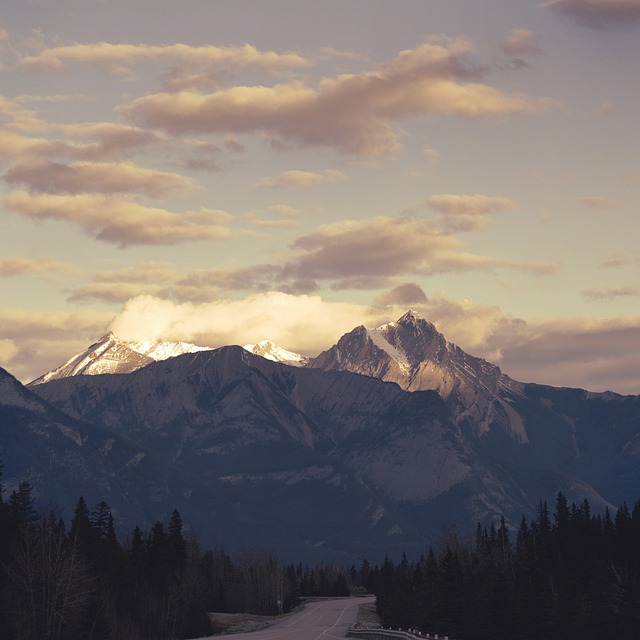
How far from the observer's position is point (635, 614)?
137000 mm

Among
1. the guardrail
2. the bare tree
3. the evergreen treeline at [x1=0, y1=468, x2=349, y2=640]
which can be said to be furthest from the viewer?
the evergreen treeline at [x1=0, y1=468, x2=349, y2=640]

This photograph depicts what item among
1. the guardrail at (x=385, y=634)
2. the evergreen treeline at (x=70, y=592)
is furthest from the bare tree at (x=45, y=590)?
the guardrail at (x=385, y=634)

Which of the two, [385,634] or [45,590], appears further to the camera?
[385,634]

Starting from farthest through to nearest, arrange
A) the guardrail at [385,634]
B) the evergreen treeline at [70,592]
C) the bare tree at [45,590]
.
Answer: the evergreen treeline at [70,592], the bare tree at [45,590], the guardrail at [385,634]

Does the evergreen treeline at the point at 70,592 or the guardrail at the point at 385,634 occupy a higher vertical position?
the evergreen treeline at the point at 70,592

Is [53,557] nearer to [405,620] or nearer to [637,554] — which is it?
[405,620]

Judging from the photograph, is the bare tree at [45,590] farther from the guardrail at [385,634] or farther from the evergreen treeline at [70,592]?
the guardrail at [385,634]

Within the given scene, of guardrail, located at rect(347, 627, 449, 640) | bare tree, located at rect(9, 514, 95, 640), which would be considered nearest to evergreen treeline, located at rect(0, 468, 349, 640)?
bare tree, located at rect(9, 514, 95, 640)

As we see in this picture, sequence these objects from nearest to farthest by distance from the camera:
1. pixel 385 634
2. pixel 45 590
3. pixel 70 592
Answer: pixel 45 590
pixel 385 634
pixel 70 592

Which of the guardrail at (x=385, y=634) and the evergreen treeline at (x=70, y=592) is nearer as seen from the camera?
the guardrail at (x=385, y=634)

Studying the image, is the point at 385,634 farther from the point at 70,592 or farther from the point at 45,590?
the point at 45,590

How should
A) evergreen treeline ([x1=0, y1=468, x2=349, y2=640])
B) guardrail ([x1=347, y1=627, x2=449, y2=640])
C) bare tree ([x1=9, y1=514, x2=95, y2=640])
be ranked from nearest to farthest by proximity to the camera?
A: guardrail ([x1=347, y1=627, x2=449, y2=640]) → bare tree ([x1=9, y1=514, x2=95, y2=640]) → evergreen treeline ([x1=0, y1=468, x2=349, y2=640])

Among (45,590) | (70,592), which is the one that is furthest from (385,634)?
(45,590)

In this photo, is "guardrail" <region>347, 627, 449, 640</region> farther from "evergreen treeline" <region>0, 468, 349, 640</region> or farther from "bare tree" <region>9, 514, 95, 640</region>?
"bare tree" <region>9, 514, 95, 640</region>
